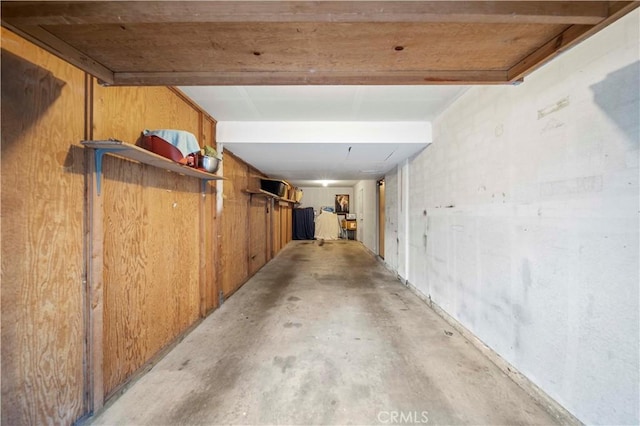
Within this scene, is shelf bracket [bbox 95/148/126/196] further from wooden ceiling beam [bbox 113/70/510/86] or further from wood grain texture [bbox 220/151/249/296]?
wood grain texture [bbox 220/151/249/296]

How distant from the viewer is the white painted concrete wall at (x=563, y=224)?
109 cm

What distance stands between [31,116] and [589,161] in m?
2.70

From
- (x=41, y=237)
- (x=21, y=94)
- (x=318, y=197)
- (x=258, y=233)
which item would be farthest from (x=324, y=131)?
(x=318, y=197)

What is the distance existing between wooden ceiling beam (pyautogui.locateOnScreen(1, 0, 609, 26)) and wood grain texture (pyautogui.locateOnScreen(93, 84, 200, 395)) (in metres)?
0.72

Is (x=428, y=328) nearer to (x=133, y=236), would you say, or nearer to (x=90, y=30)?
(x=133, y=236)

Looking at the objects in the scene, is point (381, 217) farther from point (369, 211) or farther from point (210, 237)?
point (210, 237)

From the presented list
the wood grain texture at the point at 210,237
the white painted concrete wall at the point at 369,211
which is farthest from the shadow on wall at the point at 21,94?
the white painted concrete wall at the point at 369,211

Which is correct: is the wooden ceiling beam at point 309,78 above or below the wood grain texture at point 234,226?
above

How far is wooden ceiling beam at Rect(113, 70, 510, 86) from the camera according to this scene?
1.22m

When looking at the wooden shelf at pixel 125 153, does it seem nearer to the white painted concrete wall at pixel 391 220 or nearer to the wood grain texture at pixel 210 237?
the wood grain texture at pixel 210 237

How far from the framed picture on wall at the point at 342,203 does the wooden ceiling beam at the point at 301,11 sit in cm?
993

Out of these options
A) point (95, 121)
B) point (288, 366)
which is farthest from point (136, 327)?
point (95, 121)

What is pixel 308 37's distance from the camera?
3.19 feet

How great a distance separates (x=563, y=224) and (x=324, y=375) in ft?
5.89
